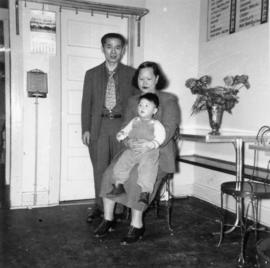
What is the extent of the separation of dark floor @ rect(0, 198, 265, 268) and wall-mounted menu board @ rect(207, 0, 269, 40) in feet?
6.27

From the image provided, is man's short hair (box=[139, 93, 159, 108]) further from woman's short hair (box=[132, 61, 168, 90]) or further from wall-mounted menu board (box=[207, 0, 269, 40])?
wall-mounted menu board (box=[207, 0, 269, 40])

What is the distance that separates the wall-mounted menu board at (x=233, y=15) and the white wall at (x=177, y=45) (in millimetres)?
264

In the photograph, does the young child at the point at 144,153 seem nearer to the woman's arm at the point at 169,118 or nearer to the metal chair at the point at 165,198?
the woman's arm at the point at 169,118

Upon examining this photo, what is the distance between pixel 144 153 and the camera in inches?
111

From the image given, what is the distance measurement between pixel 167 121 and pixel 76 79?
55.0 inches

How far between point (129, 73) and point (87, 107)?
515 millimetres

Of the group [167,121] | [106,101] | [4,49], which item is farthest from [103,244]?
[4,49]

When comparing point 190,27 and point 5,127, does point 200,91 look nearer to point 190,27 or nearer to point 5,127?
point 190,27

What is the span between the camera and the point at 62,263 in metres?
2.41

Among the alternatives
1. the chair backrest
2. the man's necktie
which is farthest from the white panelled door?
the chair backrest

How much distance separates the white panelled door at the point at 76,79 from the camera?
3826 millimetres

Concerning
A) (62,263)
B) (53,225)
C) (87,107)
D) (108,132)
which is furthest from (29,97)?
(62,263)

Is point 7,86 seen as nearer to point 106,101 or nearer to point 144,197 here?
point 106,101

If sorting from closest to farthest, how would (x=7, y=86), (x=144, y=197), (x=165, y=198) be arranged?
(x=144, y=197)
(x=7, y=86)
(x=165, y=198)
